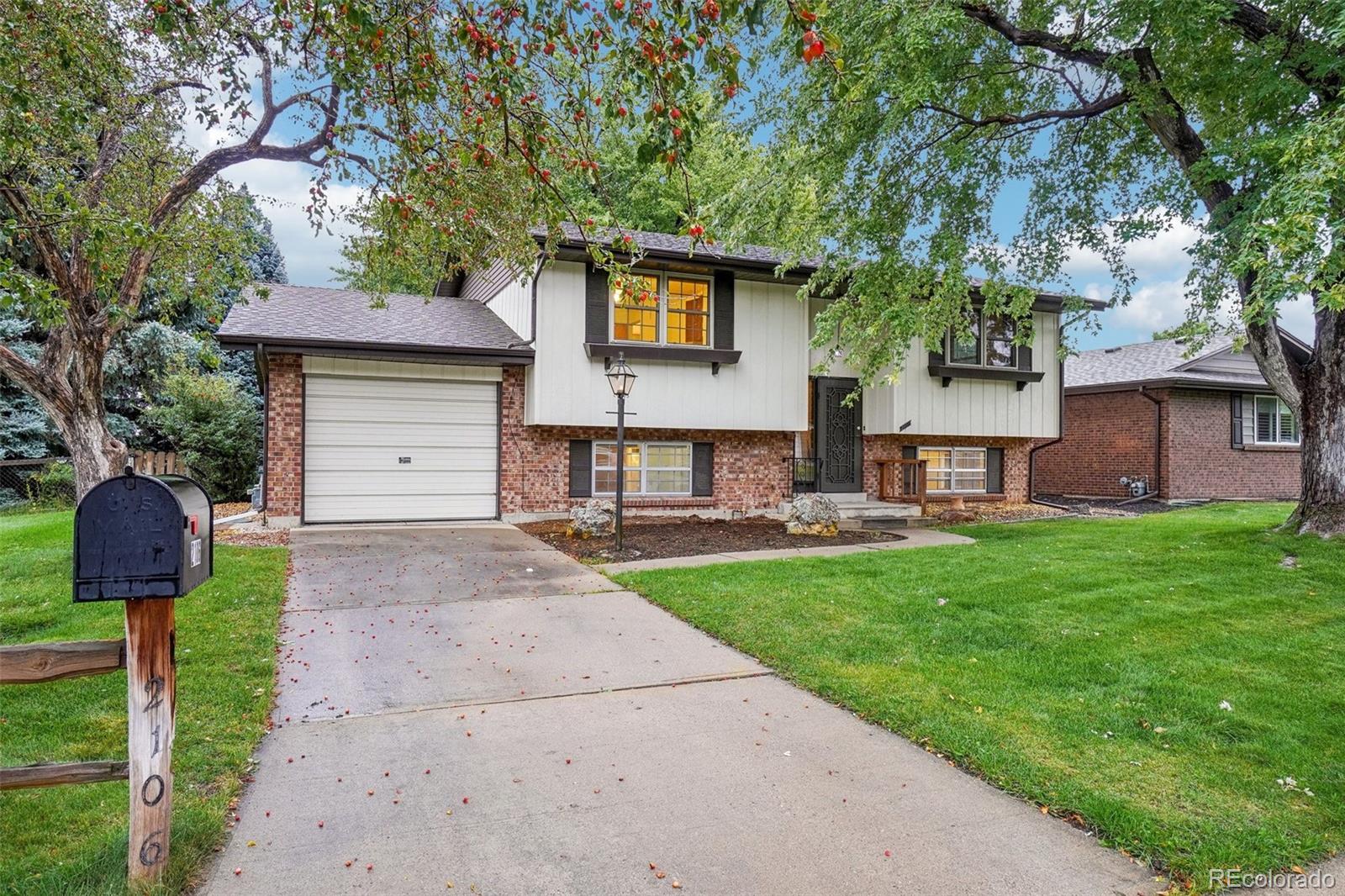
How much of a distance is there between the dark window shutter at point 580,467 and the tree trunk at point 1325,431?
9.98 m

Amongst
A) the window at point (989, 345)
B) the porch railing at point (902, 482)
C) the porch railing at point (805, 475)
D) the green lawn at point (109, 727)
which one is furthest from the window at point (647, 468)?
the green lawn at point (109, 727)

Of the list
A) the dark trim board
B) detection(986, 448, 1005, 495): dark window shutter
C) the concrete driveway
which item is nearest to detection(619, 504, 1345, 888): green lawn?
the concrete driveway

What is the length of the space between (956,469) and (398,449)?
10947mm

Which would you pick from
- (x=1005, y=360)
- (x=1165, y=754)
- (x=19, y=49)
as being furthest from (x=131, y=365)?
(x=1165, y=754)

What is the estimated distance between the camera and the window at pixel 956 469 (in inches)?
595

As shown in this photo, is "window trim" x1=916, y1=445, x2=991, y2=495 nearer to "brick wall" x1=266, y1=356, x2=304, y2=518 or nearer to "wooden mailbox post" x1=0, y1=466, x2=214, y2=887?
"brick wall" x1=266, y1=356, x2=304, y2=518

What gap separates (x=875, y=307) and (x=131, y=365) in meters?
18.8

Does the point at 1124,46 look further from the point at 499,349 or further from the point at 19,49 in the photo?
the point at 19,49

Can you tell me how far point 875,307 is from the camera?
36.0ft

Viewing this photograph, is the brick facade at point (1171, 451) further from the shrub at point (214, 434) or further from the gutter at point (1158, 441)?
the shrub at point (214, 434)

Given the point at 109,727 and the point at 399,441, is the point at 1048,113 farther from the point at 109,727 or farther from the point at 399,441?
the point at 109,727

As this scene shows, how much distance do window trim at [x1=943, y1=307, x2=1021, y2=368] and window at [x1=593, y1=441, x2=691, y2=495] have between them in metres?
5.46

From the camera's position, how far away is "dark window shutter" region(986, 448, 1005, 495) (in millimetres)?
15609

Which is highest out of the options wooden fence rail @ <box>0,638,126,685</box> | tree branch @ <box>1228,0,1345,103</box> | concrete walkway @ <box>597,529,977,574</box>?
tree branch @ <box>1228,0,1345,103</box>
